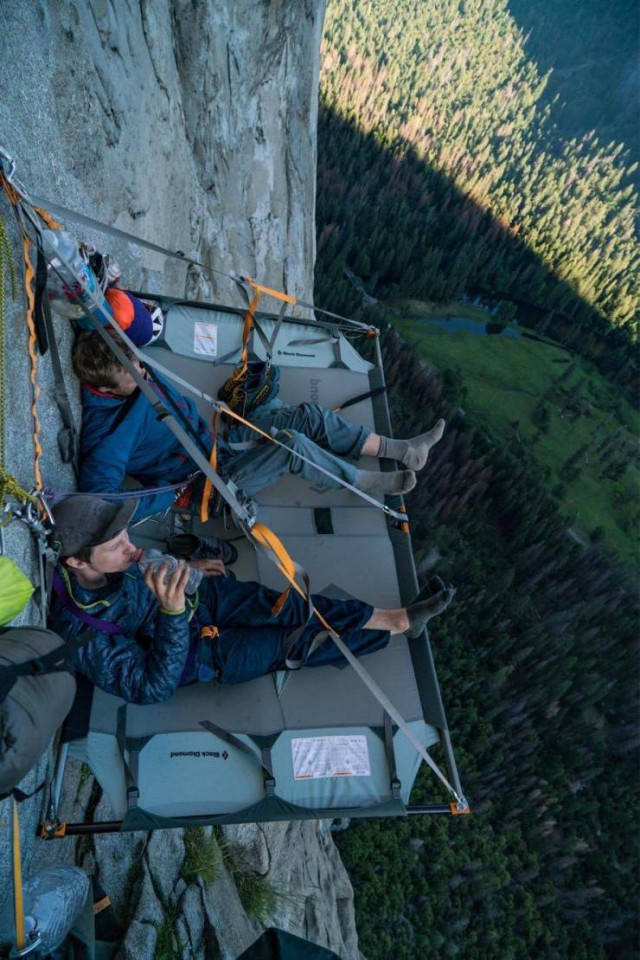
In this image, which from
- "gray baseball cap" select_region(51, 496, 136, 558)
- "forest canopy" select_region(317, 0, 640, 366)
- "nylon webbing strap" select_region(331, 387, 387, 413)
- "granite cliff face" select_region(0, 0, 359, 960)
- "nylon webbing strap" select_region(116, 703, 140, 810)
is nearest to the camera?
"gray baseball cap" select_region(51, 496, 136, 558)

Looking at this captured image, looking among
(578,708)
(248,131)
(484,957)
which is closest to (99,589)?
(248,131)

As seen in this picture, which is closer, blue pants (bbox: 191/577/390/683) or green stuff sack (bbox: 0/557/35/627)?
green stuff sack (bbox: 0/557/35/627)

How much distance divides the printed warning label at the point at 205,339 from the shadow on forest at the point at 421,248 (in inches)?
887

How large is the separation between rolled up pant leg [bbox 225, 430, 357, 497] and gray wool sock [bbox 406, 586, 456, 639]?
1345 mm

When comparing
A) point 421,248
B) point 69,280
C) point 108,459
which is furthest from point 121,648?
point 421,248

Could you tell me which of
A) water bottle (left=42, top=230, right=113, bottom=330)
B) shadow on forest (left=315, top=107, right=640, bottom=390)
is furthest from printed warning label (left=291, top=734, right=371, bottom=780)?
shadow on forest (left=315, top=107, right=640, bottom=390)

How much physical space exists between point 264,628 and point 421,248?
124 feet

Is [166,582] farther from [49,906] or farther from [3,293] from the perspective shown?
[3,293]

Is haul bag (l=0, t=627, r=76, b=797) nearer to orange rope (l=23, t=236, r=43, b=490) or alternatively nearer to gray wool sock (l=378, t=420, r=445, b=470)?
orange rope (l=23, t=236, r=43, b=490)

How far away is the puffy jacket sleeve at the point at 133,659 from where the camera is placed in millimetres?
3070

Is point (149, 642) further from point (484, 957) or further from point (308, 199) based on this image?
point (484, 957)

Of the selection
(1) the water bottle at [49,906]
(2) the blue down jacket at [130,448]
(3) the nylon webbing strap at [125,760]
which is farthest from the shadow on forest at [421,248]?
(1) the water bottle at [49,906]

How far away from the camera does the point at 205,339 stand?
5.71m

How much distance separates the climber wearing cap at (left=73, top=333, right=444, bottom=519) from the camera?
3.72 meters
